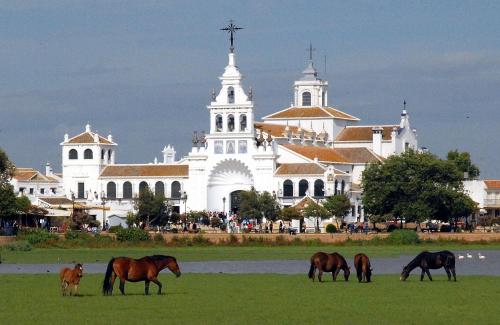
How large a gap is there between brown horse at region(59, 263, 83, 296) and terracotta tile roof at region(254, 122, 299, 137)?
114 metres

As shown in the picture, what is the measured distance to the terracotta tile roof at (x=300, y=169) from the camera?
142500mm

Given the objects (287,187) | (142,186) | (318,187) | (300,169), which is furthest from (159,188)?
(318,187)

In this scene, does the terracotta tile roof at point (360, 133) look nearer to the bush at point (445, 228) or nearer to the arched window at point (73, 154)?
the arched window at point (73, 154)

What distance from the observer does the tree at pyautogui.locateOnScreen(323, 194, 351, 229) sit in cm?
13080

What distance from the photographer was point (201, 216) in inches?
5295

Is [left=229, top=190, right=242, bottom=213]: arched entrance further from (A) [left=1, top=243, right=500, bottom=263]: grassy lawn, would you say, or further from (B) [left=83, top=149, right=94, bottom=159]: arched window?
(A) [left=1, top=243, right=500, bottom=263]: grassy lawn

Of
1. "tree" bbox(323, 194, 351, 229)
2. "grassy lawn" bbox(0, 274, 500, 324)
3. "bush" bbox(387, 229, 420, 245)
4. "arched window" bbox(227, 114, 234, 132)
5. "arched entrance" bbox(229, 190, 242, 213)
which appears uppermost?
"arched window" bbox(227, 114, 234, 132)

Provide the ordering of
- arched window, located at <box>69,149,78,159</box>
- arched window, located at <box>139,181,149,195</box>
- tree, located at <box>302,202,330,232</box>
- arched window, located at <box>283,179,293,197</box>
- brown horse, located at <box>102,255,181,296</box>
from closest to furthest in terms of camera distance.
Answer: brown horse, located at <box>102,255,181,296</box>
tree, located at <box>302,202,330,232</box>
arched window, located at <box>283,179,293,197</box>
arched window, located at <box>139,181,149,195</box>
arched window, located at <box>69,149,78,159</box>

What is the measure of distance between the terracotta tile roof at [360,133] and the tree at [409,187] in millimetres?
33402

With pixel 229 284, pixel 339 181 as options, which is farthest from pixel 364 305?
pixel 339 181

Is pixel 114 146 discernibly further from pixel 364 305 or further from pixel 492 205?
pixel 364 305

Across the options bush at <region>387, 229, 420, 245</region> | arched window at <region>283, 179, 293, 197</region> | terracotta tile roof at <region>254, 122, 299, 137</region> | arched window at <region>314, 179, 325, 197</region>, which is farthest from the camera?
terracotta tile roof at <region>254, 122, 299, 137</region>

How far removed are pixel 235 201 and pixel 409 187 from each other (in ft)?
94.4

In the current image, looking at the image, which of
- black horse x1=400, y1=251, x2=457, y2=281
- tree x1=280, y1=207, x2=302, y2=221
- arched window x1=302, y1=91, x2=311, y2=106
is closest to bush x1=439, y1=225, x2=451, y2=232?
tree x1=280, y1=207, x2=302, y2=221
